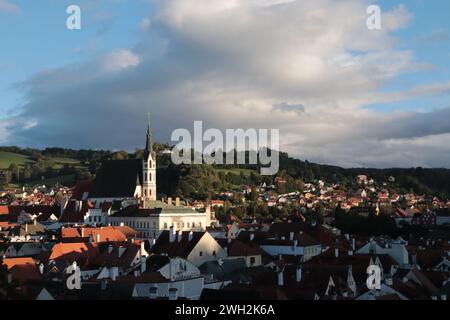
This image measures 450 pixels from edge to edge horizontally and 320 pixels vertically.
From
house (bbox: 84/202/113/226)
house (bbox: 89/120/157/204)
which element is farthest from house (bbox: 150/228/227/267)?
house (bbox: 89/120/157/204)

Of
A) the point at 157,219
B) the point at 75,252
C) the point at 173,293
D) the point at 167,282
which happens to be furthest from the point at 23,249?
the point at 173,293

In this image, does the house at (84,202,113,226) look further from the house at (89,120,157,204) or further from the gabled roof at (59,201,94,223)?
the house at (89,120,157,204)

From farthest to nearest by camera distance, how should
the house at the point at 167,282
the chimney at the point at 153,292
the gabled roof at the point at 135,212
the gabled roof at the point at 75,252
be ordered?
the gabled roof at the point at 135,212 < the gabled roof at the point at 75,252 < the house at the point at 167,282 < the chimney at the point at 153,292

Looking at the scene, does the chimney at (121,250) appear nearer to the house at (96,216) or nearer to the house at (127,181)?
the house at (96,216)

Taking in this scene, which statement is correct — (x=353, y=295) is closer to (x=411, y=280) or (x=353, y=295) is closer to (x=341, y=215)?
(x=411, y=280)

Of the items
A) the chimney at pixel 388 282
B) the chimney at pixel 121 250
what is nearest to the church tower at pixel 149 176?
the chimney at pixel 121 250
